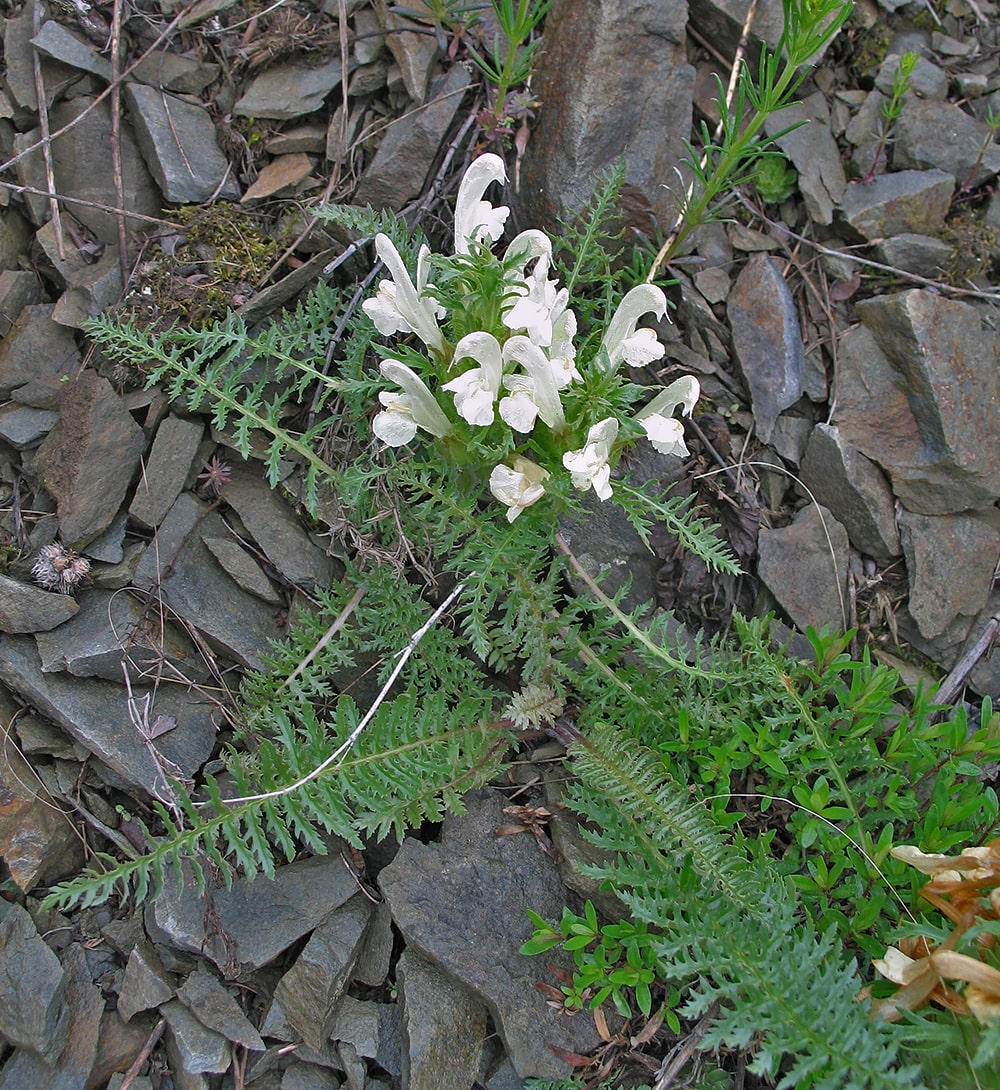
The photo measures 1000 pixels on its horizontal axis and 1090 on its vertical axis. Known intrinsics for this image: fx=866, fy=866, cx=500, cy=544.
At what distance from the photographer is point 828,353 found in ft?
12.1

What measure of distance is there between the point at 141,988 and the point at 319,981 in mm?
577

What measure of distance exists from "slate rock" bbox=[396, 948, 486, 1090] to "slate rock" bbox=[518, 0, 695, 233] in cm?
281

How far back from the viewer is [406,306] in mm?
2752

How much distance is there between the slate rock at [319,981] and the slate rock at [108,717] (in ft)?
2.43

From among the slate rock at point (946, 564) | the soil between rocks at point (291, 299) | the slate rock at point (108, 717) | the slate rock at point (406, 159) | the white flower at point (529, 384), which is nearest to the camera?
the white flower at point (529, 384)

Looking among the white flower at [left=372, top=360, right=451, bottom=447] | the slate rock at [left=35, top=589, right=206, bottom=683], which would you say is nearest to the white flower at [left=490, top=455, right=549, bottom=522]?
the white flower at [left=372, top=360, right=451, bottom=447]

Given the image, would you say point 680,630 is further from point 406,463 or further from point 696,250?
point 696,250

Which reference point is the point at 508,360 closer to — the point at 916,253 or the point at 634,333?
the point at 634,333

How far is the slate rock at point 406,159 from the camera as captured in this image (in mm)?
3463

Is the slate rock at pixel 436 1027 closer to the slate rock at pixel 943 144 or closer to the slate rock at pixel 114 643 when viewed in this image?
the slate rock at pixel 114 643

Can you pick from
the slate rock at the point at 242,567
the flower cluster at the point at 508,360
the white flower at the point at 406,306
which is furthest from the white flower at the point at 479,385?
the slate rock at the point at 242,567

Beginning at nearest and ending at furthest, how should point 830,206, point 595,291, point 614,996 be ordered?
point 614,996 < point 595,291 < point 830,206

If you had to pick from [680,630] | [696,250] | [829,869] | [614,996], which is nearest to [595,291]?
[696,250]

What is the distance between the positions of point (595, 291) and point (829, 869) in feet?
7.67
